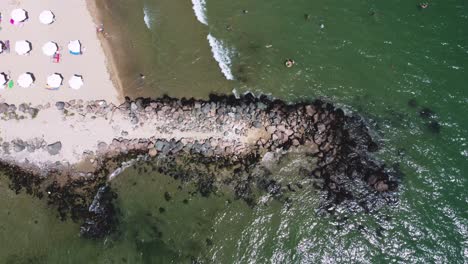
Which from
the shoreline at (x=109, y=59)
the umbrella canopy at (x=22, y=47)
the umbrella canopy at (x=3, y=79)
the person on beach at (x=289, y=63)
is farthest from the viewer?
the person on beach at (x=289, y=63)

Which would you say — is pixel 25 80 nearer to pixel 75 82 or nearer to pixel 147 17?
pixel 75 82

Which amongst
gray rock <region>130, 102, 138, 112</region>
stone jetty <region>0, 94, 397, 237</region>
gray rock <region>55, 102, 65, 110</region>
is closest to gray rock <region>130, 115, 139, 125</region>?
stone jetty <region>0, 94, 397, 237</region>

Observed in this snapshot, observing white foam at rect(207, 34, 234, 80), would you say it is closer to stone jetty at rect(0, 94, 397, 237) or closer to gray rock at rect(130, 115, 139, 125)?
stone jetty at rect(0, 94, 397, 237)

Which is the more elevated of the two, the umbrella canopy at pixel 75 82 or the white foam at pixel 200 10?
the white foam at pixel 200 10

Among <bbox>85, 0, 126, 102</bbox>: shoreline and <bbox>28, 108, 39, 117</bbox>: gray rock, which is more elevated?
<bbox>85, 0, 126, 102</bbox>: shoreline

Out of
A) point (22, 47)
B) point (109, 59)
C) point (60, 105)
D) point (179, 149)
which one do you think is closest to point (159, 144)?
point (179, 149)

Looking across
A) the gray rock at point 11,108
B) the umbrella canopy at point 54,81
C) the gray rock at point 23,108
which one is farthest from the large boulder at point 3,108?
the umbrella canopy at point 54,81

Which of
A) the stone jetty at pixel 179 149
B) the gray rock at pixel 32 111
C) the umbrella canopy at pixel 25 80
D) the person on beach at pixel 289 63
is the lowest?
the stone jetty at pixel 179 149

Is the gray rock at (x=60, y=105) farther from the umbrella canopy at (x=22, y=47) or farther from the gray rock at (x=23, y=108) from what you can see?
the umbrella canopy at (x=22, y=47)
